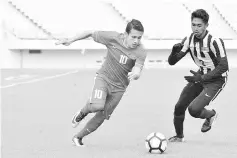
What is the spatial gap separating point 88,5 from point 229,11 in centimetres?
950

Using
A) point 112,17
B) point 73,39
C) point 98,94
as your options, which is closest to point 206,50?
point 98,94

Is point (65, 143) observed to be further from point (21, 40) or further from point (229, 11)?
point (229, 11)

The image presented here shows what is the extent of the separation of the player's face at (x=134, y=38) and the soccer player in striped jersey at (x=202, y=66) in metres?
0.53

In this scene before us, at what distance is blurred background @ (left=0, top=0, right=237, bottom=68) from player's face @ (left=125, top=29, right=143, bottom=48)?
95.3 ft

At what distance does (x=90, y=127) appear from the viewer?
7.90 meters

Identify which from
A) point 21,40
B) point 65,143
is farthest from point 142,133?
point 21,40

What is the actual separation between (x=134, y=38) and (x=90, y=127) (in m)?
1.24

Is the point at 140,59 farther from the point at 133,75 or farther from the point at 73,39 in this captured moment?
the point at 73,39

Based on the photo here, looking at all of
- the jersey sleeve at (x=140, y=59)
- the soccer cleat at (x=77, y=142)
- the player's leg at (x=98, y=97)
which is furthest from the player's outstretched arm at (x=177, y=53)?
the soccer cleat at (x=77, y=142)

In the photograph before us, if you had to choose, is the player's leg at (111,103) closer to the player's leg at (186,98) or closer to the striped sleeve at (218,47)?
the player's leg at (186,98)

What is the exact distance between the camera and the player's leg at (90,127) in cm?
790

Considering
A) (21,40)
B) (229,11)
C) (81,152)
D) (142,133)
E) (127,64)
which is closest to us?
(81,152)

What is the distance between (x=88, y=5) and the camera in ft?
128

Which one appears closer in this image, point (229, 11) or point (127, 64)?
point (127, 64)
